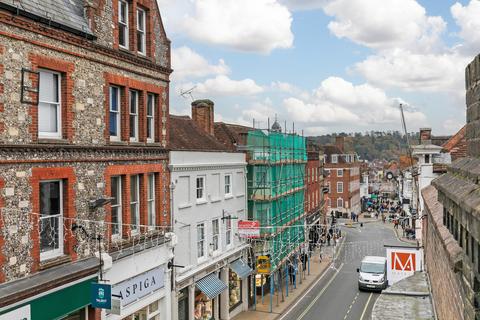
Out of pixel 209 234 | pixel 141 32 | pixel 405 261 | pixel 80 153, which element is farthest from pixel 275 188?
pixel 80 153

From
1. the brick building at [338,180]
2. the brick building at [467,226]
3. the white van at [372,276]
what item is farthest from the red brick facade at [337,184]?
the brick building at [467,226]

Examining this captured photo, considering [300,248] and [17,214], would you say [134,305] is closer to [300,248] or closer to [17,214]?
[17,214]

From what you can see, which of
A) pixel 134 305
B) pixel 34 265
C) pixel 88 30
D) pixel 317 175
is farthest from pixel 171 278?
pixel 317 175

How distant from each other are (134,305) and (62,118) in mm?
7635

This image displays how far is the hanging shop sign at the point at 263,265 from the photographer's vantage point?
32312 millimetres

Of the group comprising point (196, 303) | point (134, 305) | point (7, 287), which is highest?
point (7, 287)

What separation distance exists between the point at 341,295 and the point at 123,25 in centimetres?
2582

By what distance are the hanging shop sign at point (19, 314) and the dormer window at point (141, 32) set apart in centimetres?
1105

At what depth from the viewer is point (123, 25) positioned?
62.2 feet

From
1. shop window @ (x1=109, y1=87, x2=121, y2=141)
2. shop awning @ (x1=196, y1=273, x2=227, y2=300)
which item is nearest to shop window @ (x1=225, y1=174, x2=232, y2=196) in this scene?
shop awning @ (x1=196, y1=273, x2=227, y2=300)

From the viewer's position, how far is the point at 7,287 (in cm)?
1259

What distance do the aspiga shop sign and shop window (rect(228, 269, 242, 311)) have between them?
999 cm

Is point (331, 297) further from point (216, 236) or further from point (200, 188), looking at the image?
point (200, 188)

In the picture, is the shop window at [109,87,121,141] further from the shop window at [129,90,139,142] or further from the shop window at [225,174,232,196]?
the shop window at [225,174,232,196]
